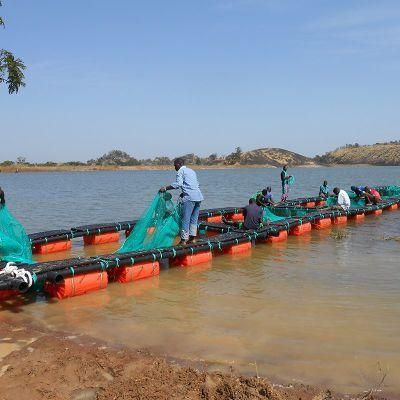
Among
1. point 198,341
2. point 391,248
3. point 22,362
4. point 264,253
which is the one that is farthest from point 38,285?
point 391,248

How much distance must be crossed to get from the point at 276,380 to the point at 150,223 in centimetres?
550

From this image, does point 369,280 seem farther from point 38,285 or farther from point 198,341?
point 38,285

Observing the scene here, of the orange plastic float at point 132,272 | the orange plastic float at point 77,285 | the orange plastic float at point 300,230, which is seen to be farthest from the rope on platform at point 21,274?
the orange plastic float at point 300,230

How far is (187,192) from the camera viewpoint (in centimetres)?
921

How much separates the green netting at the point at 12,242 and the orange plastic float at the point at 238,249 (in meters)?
4.57

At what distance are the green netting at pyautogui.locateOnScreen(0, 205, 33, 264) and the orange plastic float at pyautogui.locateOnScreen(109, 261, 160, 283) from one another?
1499 millimetres

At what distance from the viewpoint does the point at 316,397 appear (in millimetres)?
3842

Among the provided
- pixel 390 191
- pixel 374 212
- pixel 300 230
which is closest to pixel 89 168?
pixel 390 191

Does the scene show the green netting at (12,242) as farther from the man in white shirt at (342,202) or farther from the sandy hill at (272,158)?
the sandy hill at (272,158)

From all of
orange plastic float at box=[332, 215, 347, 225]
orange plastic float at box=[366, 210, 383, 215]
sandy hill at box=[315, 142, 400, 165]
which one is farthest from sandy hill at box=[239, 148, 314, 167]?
orange plastic float at box=[332, 215, 347, 225]

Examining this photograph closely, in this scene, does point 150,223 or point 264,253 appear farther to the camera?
point 264,253

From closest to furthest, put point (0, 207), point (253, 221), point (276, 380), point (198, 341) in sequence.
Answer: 1. point (276, 380)
2. point (198, 341)
3. point (0, 207)
4. point (253, 221)

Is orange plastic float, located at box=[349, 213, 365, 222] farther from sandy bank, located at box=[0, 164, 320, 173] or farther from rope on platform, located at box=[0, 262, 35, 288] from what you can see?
sandy bank, located at box=[0, 164, 320, 173]

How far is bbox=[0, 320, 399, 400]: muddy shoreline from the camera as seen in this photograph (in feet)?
12.5
